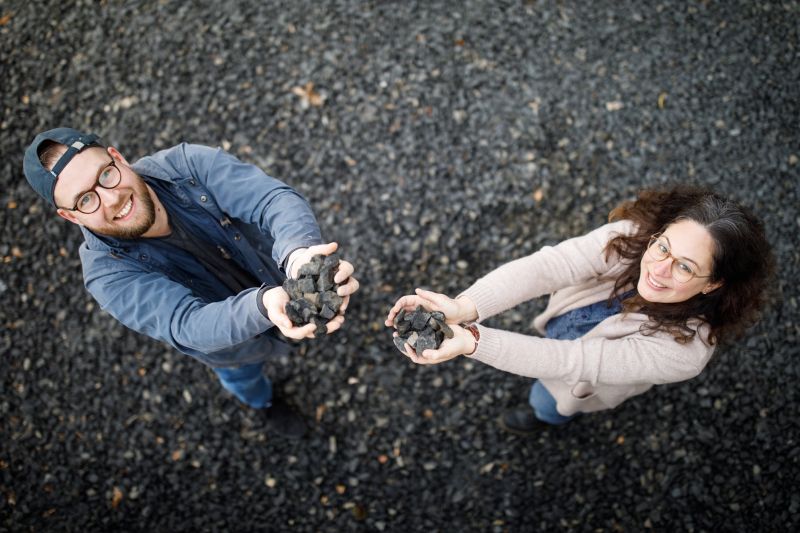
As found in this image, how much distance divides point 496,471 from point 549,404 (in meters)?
0.81

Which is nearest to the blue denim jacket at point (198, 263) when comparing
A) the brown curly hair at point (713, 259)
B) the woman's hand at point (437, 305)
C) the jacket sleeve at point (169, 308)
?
the jacket sleeve at point (169, 308)

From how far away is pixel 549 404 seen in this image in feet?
11.0

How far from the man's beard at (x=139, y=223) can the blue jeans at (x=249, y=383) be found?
1048mm

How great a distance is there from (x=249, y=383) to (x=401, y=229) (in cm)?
164

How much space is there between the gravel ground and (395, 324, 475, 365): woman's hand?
158 centimetres

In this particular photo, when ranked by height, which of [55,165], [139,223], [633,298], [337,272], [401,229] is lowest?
[401,229]

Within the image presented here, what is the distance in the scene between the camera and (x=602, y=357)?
8.08 feet

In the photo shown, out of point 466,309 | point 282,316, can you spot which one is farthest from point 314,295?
point 466,309

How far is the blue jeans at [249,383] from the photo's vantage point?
336 cm

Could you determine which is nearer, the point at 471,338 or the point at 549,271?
the point at 471,338

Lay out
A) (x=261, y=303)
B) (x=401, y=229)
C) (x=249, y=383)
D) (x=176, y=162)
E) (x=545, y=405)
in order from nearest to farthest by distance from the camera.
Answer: (x=261, y=303)
(x=176, y=162)
(x=545, y=405)
(x=249, y=383)
(x=401, y=229)

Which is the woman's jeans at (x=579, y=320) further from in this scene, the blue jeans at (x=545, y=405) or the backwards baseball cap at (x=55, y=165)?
Result: the backwards baseball cap at (x=55, y=165)

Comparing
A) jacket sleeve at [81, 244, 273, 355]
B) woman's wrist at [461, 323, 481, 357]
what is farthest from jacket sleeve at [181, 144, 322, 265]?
woman's wrist at [461, 323, 481, 357]

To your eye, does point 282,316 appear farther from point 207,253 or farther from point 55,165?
point 55,165
